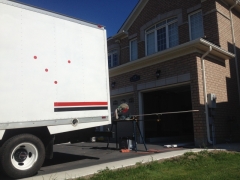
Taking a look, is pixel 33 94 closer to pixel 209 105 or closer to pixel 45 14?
pixel 45 14

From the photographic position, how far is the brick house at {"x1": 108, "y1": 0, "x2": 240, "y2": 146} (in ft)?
32.9

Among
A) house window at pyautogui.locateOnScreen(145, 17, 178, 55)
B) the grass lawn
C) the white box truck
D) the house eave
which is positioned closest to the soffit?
house window at pyautogui.locateOnScreen(145, 17, 178, 55)

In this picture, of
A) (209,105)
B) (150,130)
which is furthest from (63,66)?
(150,130)

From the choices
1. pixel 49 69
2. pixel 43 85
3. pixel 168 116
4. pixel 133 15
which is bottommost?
pixel 168 116

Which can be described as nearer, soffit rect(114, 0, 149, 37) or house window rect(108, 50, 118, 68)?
soffit rect(114, 0, 149, 37)

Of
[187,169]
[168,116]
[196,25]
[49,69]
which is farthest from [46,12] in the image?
[168,116]

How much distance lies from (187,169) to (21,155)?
3.69 meters

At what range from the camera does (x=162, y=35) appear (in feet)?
43.4

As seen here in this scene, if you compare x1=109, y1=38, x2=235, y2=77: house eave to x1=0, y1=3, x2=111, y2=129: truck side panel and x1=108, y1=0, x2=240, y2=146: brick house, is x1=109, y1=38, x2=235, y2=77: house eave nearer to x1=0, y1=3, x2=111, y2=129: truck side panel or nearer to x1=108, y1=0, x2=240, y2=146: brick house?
x1=108, y1=0, x2=240, y2=146: brick house

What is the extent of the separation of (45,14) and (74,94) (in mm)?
2075

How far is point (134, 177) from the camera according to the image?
5.20 metres

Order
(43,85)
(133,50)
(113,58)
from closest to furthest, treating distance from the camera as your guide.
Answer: (43,85)
(133,50)
(113,58)

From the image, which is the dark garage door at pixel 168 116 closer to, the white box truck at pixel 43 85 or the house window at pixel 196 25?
the house window at pixel 196 25

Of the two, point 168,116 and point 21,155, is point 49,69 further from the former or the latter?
point 168,116
